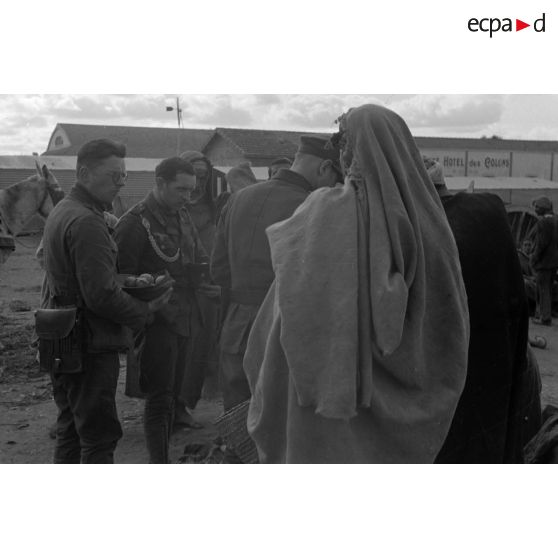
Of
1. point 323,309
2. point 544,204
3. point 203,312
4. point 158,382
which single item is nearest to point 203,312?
point 203,312

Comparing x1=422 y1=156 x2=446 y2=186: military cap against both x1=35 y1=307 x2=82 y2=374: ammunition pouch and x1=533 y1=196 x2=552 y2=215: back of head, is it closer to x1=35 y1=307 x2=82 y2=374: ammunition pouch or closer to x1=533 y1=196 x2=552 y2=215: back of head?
x1=35 y1=307 x2=82 y2=374: ammunition pouch

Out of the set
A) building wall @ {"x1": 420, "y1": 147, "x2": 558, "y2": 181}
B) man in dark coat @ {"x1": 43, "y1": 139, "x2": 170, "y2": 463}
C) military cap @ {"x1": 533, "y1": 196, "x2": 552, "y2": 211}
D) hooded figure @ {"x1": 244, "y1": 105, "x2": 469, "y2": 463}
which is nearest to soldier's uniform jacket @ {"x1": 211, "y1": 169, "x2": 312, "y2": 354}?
man in dark coat @ {"x1": 43, "y1": 139, "x2": 170, "y2": 463}

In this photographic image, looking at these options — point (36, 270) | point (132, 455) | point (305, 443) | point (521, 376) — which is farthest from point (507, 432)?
point (36, 270)

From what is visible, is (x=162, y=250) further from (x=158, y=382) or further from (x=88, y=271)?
(x=88, y=271)

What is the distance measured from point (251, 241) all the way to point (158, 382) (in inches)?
38.3

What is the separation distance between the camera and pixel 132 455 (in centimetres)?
448

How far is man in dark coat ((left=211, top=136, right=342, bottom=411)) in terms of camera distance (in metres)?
3.42

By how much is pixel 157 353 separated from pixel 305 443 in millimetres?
1910

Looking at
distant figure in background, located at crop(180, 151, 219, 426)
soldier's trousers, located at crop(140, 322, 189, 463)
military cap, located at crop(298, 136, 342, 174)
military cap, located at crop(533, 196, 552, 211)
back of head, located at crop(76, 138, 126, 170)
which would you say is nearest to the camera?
back of head, located at crop(76, 138, 126, 170)

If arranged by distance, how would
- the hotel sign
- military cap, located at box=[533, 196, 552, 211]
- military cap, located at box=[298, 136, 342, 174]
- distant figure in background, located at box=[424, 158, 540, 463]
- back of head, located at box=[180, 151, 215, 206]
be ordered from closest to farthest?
distant figure in background, located at box=[424, 158, 540, 463] < military cap, located at box=[298, 136, 342, 174] < back of head, located at box=[180, 151, 215, 206] < military cap, located at box=[533, 196, 552, 211] < the hotel sign

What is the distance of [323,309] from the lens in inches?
72.2

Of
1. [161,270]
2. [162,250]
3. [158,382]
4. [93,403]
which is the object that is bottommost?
[158,382]

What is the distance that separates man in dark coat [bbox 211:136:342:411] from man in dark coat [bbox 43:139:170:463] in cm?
61

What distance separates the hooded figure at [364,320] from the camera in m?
1.83
